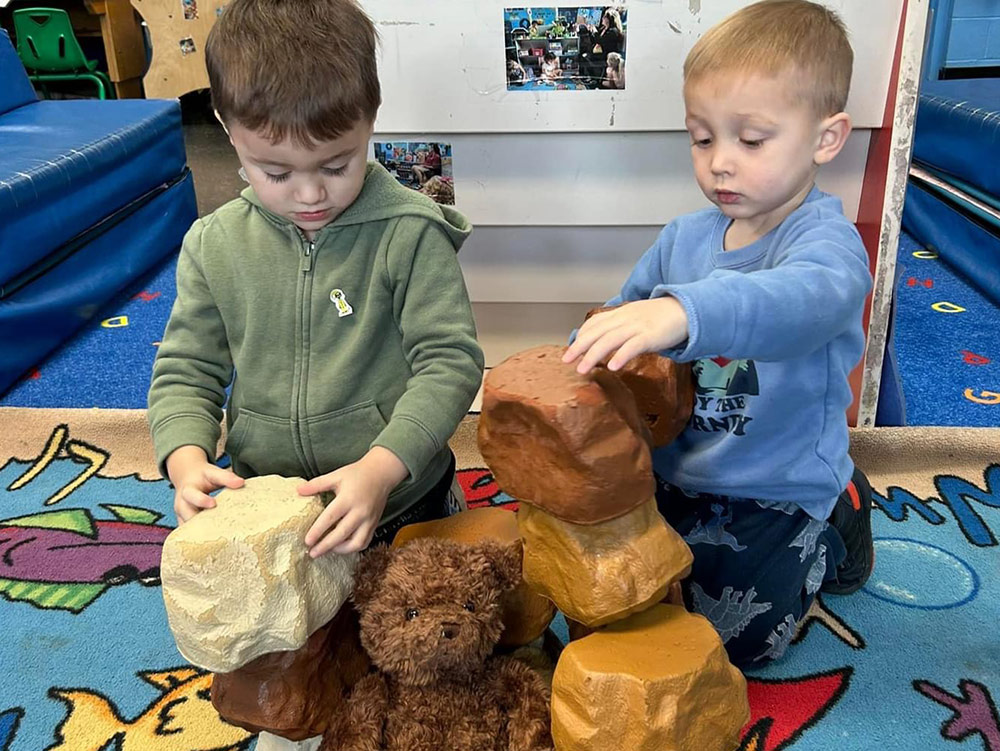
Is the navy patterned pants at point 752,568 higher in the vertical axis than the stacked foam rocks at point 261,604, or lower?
lower

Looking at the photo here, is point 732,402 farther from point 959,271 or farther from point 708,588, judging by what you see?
point 959,271

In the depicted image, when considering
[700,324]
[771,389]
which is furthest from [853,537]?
[700,324]

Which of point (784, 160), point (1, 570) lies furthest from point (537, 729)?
point (1, 570)

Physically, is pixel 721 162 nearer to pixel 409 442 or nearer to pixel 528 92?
pixel 409 442

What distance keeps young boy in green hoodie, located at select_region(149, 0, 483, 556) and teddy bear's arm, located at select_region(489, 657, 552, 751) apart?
194 mm

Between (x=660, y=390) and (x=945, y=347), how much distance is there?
1185 millimetres

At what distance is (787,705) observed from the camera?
3.10ft

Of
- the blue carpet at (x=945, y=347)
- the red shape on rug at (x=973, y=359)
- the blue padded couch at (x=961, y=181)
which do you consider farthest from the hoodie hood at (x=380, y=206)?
the blue padded couch at (x=961, y=181)

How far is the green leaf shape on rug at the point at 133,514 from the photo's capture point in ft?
4.15

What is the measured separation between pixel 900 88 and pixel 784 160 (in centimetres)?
53

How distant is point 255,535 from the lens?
705mm

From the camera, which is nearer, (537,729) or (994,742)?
(537,729)

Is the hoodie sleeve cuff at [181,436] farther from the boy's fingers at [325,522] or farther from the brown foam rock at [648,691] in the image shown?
the brown foam rock at [648,691]

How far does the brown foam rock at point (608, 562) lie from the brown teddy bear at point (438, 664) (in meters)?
0.07
